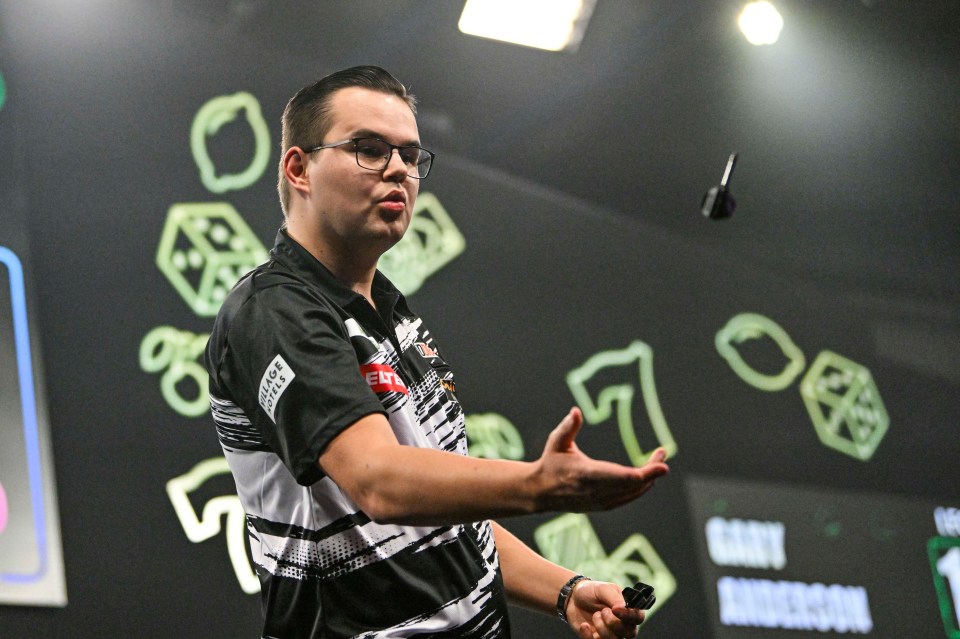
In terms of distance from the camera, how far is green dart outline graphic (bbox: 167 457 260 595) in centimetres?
300

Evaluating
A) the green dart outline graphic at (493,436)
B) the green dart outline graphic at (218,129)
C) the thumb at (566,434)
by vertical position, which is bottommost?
the thumb at (566,434)

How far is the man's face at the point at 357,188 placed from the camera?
4.55 feet

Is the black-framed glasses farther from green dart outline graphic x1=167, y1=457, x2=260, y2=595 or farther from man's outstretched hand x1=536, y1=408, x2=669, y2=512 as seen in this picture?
green dart outline graphic x1=167, y1=457, x2=260, y2=595

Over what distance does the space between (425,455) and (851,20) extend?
13.8ft

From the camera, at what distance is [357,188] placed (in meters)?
1.39

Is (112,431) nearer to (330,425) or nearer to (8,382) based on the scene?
(8,382)

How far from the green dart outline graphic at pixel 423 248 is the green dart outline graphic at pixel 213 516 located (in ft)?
2.79

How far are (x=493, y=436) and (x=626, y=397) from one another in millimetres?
562

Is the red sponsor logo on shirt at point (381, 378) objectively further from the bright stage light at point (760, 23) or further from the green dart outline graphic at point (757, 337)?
the bright stage light at point (760, 23)

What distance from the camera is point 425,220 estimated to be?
11.6ft

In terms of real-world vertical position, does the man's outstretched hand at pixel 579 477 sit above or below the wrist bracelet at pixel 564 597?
above

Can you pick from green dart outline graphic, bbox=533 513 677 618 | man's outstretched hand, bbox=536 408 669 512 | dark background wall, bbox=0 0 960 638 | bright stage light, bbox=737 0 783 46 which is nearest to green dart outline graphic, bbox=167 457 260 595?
dark background wall, bbox=0 0 960 638

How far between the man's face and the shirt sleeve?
0.50 feet

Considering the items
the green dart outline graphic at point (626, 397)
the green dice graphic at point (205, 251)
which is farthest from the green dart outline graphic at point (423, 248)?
the green dart outline graphic at point (626, 397)
